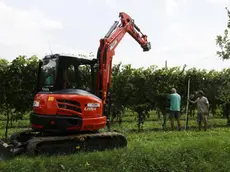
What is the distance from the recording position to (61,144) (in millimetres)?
8328

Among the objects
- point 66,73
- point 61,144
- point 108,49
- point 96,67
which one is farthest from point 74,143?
point 108,49

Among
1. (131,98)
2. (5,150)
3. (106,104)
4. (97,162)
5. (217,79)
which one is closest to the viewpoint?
(97,162)

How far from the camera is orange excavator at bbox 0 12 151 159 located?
819 centimetres

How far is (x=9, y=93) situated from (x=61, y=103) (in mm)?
5034

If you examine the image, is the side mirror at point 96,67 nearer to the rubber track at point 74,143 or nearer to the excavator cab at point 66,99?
the excavator cab at point 66,99

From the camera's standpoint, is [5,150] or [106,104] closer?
[5,150]

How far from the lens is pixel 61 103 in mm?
8211

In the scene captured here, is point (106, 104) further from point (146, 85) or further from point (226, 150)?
point (146, 85)

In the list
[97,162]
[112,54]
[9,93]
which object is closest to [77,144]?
[97,162]

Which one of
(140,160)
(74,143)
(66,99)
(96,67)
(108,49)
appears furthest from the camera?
(108,49)

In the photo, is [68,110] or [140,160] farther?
[68,110]

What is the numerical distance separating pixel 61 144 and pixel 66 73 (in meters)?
1.71

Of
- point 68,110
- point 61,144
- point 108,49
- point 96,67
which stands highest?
point 108,49

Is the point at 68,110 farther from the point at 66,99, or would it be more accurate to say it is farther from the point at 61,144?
the point at 61,144
